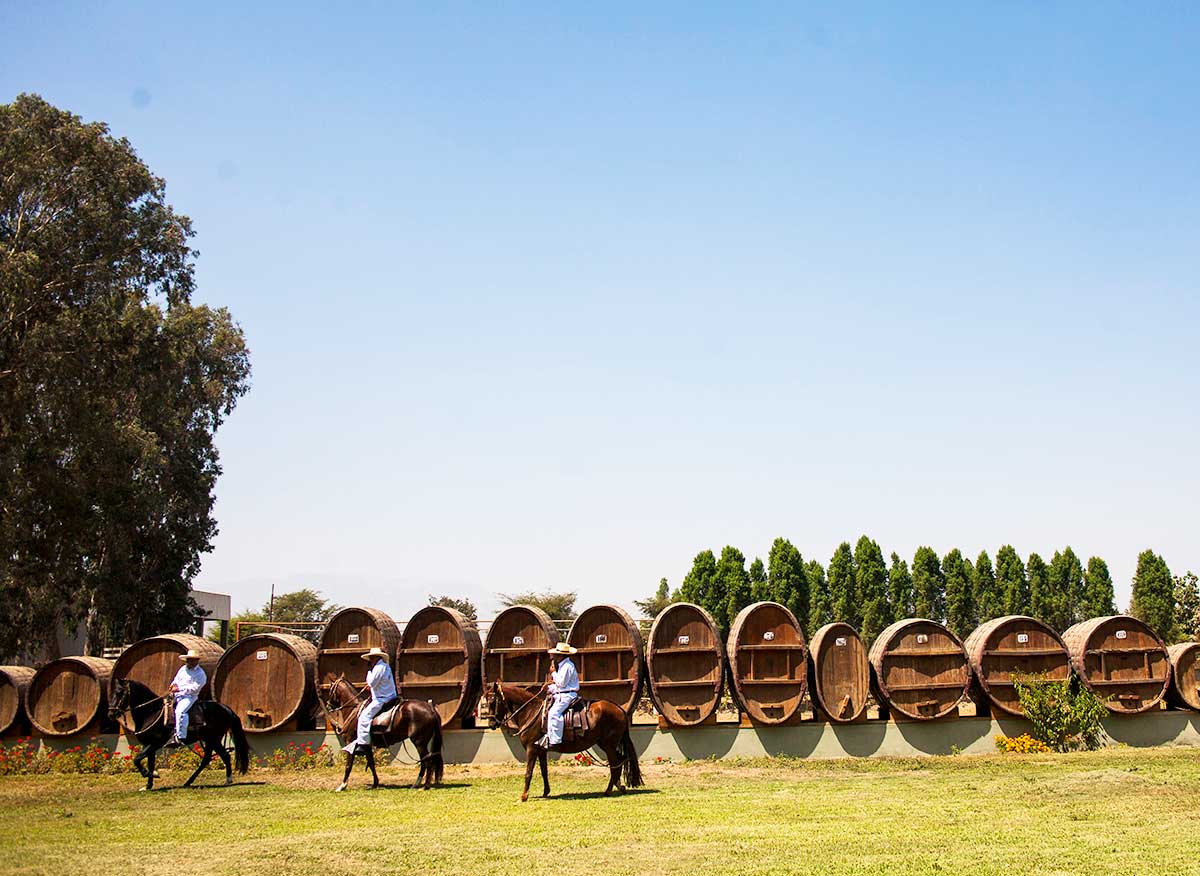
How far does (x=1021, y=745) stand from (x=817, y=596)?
24.8 metres

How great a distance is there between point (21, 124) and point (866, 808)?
2497cm

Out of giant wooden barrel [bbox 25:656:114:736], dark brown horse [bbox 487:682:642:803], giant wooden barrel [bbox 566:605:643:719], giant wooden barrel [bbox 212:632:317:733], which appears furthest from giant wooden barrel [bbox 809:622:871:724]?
giant wooden barrel [bbox 25:656:114:736]

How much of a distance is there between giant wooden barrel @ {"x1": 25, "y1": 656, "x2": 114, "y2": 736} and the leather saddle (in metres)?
11.4

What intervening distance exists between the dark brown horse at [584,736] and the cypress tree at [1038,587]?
109 feet

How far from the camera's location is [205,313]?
138 feet

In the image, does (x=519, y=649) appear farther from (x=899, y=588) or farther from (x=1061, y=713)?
(x=899, y=588)

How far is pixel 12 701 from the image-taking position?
73.0 feet

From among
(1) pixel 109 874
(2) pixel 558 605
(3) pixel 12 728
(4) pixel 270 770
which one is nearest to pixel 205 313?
(2) pixel 558 605

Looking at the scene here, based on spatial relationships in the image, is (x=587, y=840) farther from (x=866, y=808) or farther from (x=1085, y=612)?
(x=1085, y=612)

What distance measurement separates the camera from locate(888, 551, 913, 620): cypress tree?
43.8 m

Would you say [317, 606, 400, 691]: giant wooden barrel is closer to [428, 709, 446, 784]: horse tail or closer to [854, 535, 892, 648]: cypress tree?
[428, 709, 446, 784]: horse tail

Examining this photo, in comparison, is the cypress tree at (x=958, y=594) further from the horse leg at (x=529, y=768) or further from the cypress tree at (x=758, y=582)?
the horse leg at (x=529, y=768)

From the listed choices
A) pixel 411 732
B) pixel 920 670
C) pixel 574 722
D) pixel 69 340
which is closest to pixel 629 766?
pixel 574 722

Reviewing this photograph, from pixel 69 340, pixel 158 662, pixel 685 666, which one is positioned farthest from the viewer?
pixel 69 340
